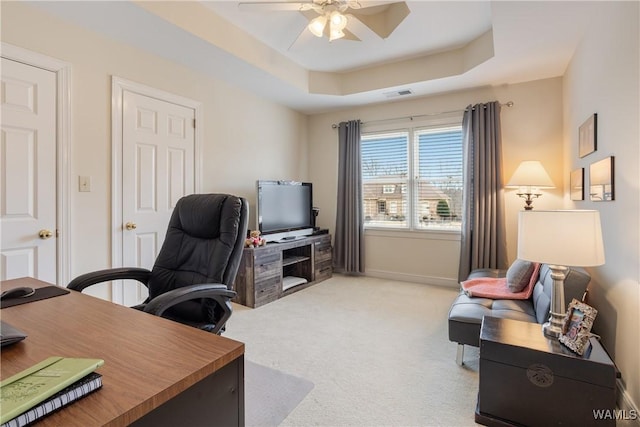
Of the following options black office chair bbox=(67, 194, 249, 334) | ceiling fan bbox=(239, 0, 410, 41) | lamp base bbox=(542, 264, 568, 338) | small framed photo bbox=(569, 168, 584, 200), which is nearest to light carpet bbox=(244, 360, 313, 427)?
black office chair bbox=(67, 194, 249, 334)

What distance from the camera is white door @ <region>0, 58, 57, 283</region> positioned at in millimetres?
2098

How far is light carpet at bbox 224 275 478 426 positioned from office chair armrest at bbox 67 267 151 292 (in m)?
0.97

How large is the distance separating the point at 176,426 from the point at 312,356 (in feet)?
5.59

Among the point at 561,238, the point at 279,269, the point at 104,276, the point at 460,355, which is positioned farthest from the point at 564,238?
the point at 279,269

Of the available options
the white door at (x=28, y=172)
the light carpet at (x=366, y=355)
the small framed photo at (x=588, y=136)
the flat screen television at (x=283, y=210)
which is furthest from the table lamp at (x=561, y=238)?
the white door at (x=28, y=172)

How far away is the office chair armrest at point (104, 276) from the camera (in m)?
1.52

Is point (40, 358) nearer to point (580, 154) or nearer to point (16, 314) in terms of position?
point (16, 314)

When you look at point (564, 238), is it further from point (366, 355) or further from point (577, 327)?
point (366, 355)

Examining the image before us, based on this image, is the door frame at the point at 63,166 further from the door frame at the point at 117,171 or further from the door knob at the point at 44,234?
the door frame at the point at 117,171

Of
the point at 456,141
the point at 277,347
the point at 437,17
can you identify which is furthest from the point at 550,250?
the point at 456,141

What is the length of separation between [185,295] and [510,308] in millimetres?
2096

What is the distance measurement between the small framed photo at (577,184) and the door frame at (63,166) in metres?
3.98

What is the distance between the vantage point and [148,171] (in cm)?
292

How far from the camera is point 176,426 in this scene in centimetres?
68
